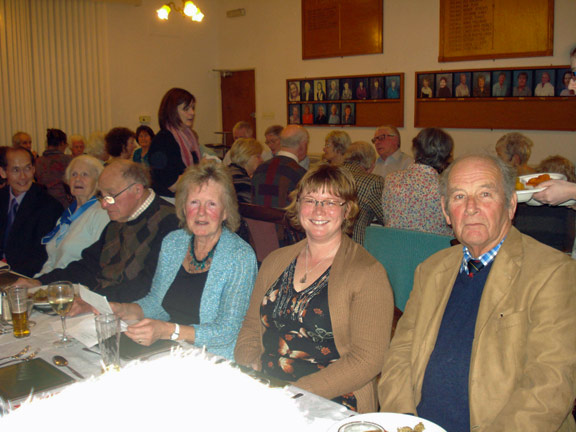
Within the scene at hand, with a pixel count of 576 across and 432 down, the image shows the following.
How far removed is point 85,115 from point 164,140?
18.3 ft

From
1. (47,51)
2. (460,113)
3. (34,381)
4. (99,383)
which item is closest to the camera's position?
(99,383)

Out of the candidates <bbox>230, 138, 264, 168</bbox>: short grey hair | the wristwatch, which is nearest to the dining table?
the wristwatch

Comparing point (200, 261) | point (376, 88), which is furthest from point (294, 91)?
point (200, 261)

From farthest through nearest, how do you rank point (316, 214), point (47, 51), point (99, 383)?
point (47, 51) → point (316, 214) → point (99, 383)

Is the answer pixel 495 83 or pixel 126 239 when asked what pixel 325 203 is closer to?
pixel 126 239

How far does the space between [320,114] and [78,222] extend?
622cm

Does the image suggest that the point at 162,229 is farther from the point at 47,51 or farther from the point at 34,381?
the point at 47,51

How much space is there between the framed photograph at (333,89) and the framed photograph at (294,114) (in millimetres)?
745

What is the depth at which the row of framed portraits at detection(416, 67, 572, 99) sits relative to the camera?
6289 mm

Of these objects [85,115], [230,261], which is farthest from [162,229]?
[85,115]

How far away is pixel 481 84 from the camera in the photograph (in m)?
6.91

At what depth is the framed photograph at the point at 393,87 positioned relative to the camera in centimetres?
777

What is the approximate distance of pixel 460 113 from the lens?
7.16m

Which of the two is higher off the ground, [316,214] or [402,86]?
[402,86]
